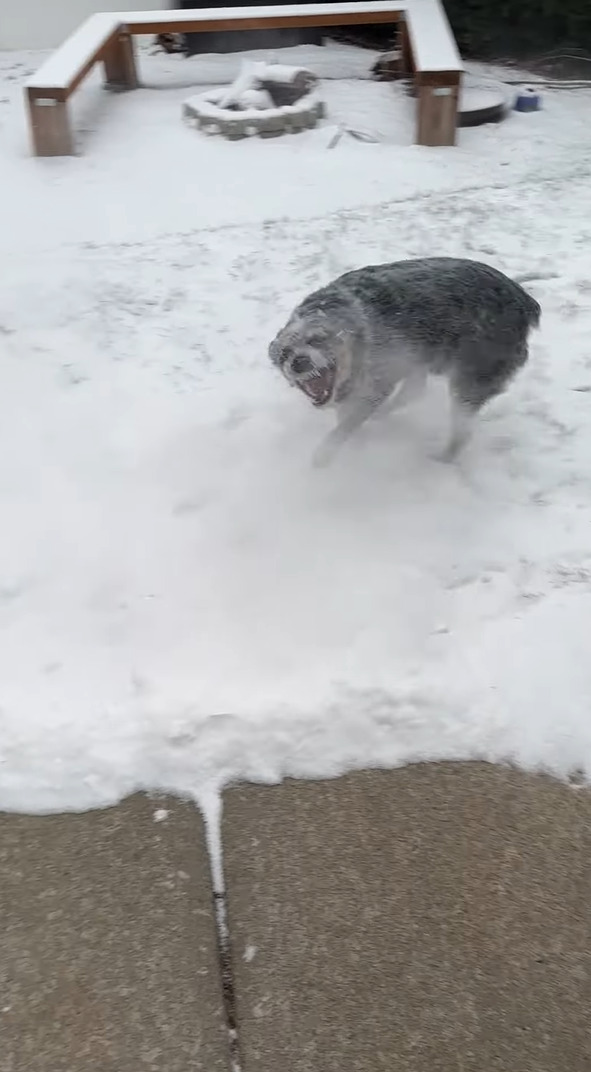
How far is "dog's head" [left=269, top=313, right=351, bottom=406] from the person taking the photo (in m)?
3.16

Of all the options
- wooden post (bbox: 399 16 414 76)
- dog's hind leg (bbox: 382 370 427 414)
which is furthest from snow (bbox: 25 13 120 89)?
dog's hind leg (bbox: 382 370 427 414)

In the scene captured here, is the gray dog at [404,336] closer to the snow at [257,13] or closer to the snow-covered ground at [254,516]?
the snow-covered ground at [254,516]

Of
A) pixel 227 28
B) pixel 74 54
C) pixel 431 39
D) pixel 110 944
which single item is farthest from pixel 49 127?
pixel 110 944

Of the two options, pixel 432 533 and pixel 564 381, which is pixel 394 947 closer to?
pixel 432 533

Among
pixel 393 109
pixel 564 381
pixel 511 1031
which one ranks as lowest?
pixel 511 1031

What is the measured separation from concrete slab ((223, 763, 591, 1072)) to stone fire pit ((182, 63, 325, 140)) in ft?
19.3

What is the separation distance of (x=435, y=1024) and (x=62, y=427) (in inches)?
113

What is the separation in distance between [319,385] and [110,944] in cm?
186

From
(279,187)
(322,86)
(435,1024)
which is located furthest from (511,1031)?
(322,86)

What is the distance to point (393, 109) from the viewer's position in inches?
301

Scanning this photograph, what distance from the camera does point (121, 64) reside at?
8117 mm

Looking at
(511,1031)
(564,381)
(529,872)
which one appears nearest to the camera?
(511,1031)

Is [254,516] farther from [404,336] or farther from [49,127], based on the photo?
[49,127]

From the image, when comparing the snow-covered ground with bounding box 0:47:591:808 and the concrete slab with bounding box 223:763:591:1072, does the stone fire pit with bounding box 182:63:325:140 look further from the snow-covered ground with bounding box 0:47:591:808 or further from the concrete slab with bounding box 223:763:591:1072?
the concrete slab with bounding box 223:763:591:1072
